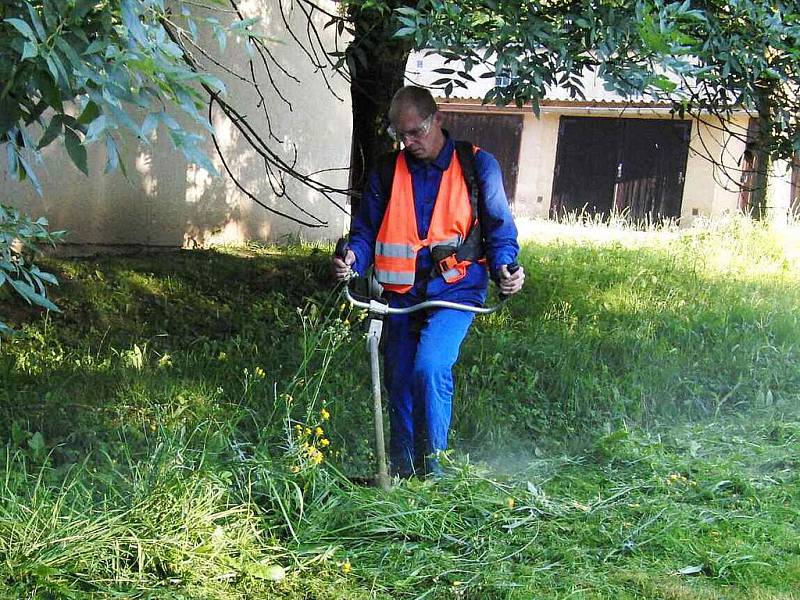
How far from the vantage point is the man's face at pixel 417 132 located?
516 cm

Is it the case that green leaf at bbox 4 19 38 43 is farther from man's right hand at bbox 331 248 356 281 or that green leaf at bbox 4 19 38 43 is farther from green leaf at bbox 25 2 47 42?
man's right hand at bbox 331 248 356 281

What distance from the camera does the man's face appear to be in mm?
5156

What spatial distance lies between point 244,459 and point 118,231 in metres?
6.19

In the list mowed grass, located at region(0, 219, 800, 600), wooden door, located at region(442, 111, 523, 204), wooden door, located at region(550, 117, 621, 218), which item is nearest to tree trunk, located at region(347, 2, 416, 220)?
mowed grass, located at region(0, 219, 800, 600)

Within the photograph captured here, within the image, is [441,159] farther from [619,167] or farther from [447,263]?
[619,167]

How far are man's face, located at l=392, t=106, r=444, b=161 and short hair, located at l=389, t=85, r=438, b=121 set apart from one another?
0.02 meters

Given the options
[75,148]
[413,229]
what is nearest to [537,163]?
[413,229]

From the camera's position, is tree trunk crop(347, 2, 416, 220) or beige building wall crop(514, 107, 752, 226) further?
beige building wall crop(514, 107, 752, 226)

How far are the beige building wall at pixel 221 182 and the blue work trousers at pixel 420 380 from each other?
3.11 m

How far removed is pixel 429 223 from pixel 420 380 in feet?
2.58

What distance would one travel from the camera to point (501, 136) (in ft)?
83.4

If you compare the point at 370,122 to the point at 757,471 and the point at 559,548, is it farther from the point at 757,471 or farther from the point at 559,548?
the point at 559,548

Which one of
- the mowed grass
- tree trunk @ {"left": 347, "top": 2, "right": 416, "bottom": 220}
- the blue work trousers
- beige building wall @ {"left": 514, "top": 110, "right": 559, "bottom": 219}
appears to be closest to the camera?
the mowed grass

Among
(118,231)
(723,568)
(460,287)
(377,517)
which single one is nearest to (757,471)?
(723,568)
